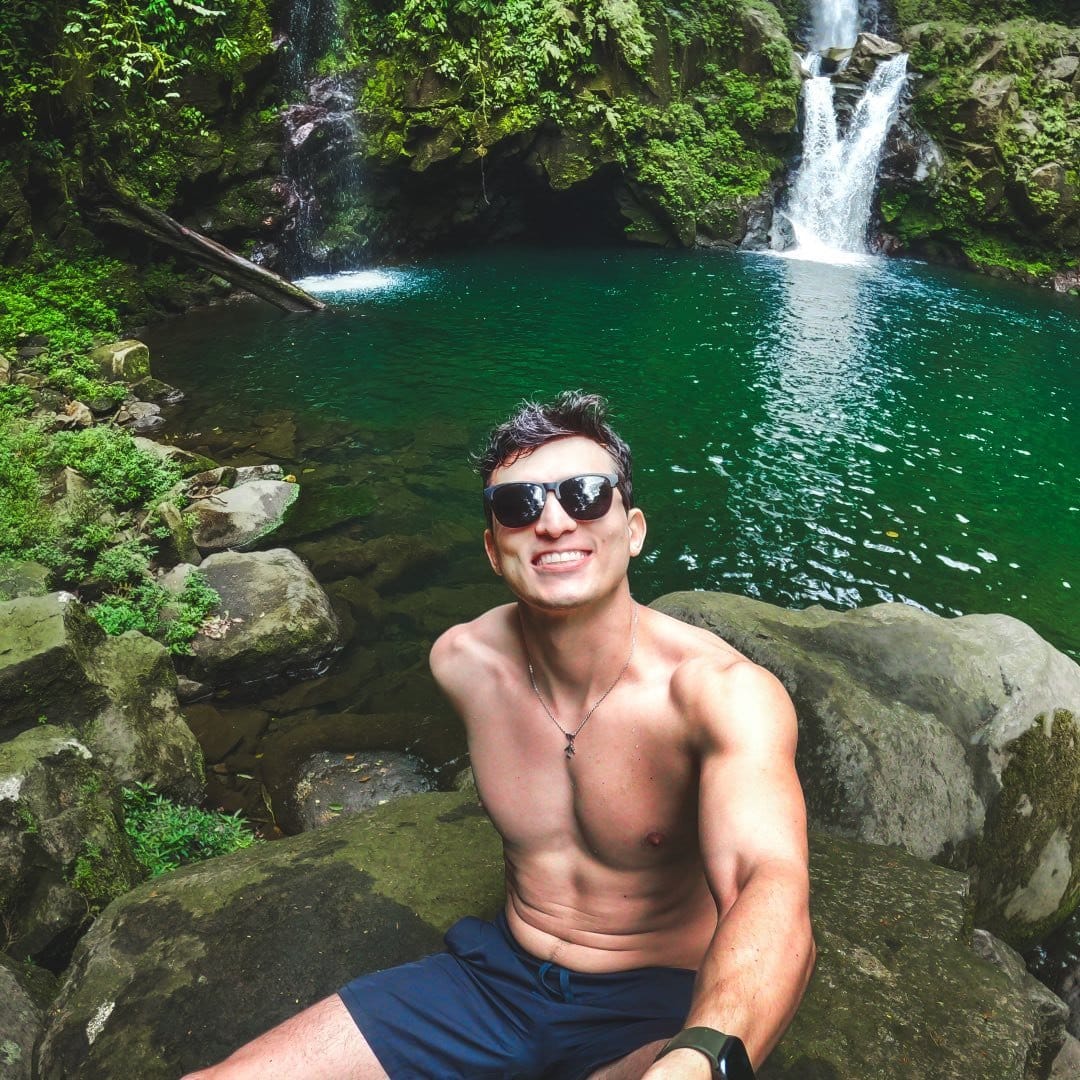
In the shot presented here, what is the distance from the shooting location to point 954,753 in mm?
3775

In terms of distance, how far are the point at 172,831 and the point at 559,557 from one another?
3112mm

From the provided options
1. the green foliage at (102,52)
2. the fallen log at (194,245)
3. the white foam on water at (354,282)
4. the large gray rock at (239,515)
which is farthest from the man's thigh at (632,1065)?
the white foam on water at (354,282)

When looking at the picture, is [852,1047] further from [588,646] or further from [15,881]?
[15,881]

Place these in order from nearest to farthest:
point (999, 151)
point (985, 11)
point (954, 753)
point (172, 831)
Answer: point (954, 753)
point (172, 831)
point (999, 151)
point (985, 11)

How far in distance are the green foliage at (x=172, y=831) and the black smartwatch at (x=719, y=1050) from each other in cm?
309

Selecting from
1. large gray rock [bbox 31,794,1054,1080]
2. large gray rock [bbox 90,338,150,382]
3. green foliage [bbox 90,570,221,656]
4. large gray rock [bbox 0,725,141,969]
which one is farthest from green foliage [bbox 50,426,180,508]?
large gray rock [bbox 31,794,1054,1080]

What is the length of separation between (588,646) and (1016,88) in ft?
80.3

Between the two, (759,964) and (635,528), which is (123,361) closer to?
(635,528)

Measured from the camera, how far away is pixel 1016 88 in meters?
20.2

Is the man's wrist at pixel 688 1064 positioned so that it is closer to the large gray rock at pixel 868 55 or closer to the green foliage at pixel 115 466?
the green foliage at pixel 115 466

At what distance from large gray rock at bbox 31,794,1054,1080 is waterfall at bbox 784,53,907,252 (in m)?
21.9

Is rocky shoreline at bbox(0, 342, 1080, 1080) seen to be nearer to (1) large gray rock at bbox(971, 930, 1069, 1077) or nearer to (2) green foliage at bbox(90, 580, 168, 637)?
(1) large gray rock at bbox(971, 930, 1069, 1077)

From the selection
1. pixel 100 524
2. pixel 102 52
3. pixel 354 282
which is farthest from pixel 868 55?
pixel 100 524

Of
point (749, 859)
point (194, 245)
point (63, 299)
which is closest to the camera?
point (749, 859)
